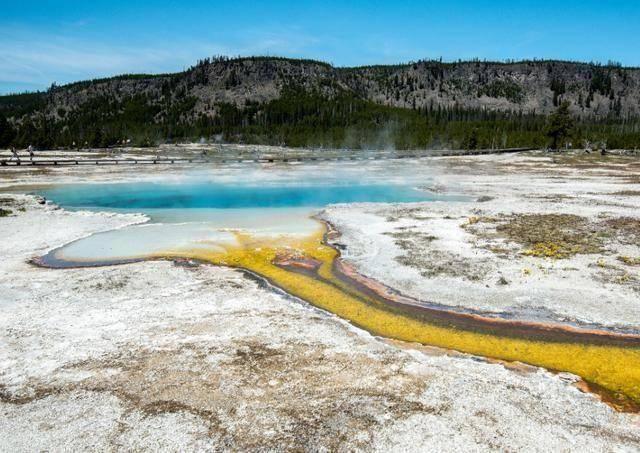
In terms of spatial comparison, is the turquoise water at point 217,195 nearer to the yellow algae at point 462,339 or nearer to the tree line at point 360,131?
the yellow algae at point 462,339

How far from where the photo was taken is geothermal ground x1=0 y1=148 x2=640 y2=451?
5656mm

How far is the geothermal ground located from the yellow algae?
45 centimetres

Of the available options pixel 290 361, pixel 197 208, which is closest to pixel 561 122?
pixel 197 208

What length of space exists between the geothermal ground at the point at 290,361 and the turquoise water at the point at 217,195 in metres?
12.5

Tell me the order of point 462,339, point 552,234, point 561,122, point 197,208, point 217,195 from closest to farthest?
1. point 462,339
2. point 552,234
3. point 197,208
4. point 217,195
5. point 561,122

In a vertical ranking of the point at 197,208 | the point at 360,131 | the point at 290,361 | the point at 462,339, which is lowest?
the point at 462,339

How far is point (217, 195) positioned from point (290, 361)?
25949 millimetres

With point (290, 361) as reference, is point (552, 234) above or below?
above

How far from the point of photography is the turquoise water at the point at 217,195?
2744cm

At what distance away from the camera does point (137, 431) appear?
18.6ft

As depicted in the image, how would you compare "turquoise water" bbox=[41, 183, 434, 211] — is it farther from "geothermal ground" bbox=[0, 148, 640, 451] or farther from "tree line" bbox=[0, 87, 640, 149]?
"tree line" bbox=[0, 87, 640, 149]

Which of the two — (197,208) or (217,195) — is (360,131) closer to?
(217,195)

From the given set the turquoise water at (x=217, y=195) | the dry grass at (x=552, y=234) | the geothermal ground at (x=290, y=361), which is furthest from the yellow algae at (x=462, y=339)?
the turquoise water at (x=217, y=195)

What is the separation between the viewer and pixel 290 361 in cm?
750
